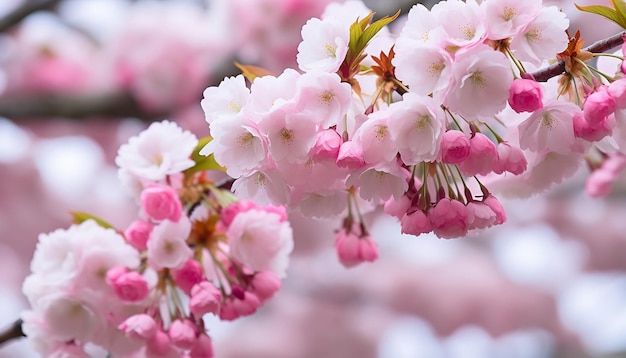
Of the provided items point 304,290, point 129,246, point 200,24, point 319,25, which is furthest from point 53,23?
point 319,25

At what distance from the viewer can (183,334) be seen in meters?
0.71

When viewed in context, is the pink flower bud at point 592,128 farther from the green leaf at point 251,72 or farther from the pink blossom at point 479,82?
the green leaf at point 251,72

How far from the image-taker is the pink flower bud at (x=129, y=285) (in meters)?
→ 0.71

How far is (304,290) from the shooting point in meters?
3.80

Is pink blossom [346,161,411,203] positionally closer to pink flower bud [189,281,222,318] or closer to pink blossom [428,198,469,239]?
pink blossom [428,198,469,239]

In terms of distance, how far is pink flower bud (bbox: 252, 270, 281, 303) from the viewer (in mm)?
739

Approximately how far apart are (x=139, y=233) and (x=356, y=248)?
0.69 ft

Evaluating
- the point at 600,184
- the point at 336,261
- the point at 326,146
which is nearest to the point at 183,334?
the point at 326,146

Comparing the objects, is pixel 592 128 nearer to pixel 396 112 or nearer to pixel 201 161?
pixel 396 112

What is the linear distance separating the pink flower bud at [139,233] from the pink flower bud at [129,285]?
0.04 metres

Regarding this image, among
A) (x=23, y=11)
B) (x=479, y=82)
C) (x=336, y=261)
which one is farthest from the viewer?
(x=336, y=261)

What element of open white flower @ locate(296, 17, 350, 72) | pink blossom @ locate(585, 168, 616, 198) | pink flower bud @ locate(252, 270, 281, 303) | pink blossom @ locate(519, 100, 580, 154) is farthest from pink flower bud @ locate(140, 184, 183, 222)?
pink blossom @ locate(585, 168, 616, 198)

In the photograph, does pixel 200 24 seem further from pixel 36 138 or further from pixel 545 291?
pixel 545 291

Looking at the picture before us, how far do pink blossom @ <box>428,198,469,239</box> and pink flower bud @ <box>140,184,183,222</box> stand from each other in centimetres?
25
